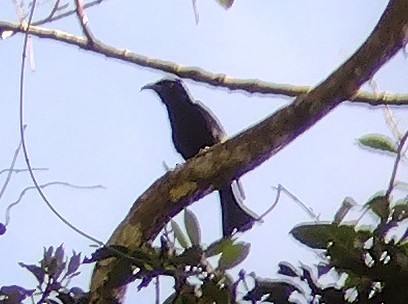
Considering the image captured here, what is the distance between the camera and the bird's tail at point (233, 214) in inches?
48.7

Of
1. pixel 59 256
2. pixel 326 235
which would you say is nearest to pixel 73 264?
pixel 59 256

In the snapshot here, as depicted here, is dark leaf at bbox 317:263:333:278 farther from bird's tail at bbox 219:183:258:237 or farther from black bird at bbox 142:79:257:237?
black bird at bbox 142:79:257:237

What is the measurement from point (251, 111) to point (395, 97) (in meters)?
0.36

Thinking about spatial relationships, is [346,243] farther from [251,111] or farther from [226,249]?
[251,111]

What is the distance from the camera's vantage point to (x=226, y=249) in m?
0.93

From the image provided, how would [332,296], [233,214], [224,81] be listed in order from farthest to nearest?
1. [233,214]
2. [224,81]
3. [332,296]

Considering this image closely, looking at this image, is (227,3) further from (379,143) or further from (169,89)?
(169,89)

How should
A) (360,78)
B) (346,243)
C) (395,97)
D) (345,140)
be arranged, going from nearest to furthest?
(346,243) → (360,78) → (395,97) → (345,140)

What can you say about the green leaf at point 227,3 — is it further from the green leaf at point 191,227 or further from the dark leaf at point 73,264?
the dark leaf at point 73,264

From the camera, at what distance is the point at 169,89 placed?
1.67 metres

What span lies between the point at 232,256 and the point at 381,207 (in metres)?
0.23

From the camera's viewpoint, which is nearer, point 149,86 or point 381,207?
point 381,207

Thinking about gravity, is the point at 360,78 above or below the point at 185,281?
above

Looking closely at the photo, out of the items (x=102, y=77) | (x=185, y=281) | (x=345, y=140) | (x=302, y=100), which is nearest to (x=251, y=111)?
(x=345, y=140)
